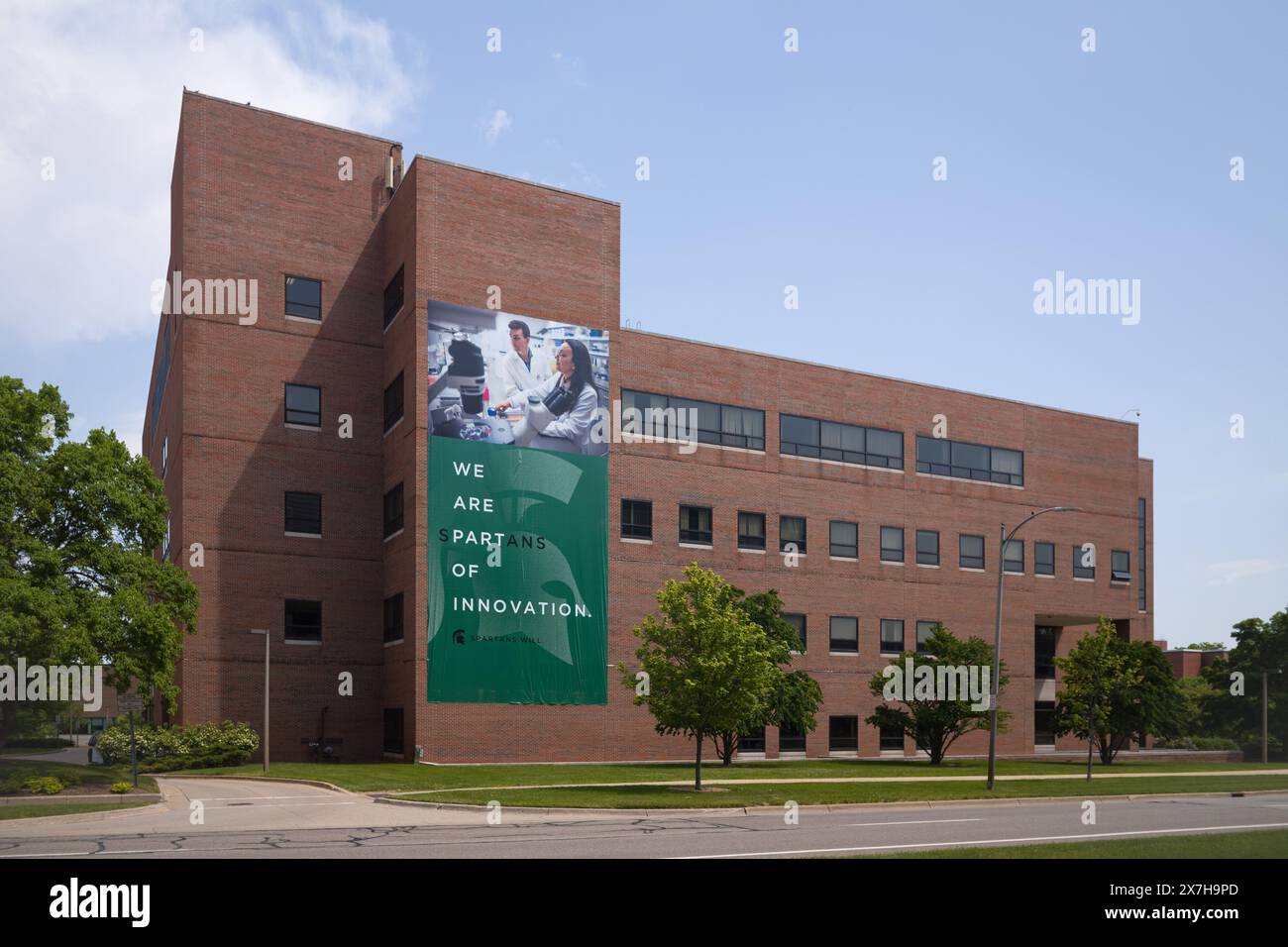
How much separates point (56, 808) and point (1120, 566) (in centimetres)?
5694

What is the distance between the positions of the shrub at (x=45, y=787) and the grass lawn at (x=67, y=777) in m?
0.15

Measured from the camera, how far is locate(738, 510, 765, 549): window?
53.2 meters

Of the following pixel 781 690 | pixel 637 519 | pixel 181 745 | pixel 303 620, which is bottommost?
pixel 181 745

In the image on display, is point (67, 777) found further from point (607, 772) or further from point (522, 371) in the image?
point (522, 371)

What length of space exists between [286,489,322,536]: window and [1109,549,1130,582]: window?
143 feet

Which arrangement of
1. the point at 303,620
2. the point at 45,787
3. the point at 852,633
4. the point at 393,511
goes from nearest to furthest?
1. the point at 45,787
2. the point at 303,620
3. the point at 393,511
4. the point at 852,633

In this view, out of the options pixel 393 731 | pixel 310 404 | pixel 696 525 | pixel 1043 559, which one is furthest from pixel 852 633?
pixel 310 404

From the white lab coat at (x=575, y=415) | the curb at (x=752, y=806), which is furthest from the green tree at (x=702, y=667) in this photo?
the white lab coat at (x=575, y=415)

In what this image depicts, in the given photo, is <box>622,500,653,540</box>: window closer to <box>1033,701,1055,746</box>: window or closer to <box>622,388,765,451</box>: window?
<box>622,388,765,451</box>: window

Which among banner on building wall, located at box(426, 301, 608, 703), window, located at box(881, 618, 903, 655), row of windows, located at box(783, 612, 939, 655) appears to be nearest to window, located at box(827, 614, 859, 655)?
row of windows, located at box(783, 612, 939, 655)

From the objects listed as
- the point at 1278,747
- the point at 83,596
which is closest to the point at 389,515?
the point at 83,596

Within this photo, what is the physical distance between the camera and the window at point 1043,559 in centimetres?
6259
